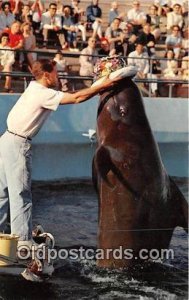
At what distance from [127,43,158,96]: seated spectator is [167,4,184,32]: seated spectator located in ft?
7.27

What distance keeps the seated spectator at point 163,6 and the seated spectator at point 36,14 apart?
3478mm

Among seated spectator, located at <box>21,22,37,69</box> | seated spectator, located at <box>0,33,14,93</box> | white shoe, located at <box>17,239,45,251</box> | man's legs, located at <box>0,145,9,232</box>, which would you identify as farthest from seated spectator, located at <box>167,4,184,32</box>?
white shoe, located at <box>17,239,45,251</box>

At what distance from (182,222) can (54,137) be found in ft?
25.5

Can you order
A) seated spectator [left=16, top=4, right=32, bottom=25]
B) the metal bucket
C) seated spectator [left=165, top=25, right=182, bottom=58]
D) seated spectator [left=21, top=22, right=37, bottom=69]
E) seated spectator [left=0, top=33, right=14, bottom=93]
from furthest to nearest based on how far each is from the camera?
1. seated spectator [left=165, top=25, right=182, bottom=58]
2. seated spectator [left=16, top=4, right=32, bottom=25]
3. seated spectator [left=21, top=22, right=37, bottom=69]
4. seated spectator [left=0, top=33, right=14, bottom=93]
5. the metal bucket

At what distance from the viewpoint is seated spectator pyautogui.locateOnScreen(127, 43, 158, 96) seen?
1499 centimetres

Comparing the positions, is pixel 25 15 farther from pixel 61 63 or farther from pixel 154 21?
pixel 154 21

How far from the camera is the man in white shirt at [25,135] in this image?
673 cm

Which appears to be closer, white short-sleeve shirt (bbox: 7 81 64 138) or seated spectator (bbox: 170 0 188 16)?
white short-sleeve shirt (bbox: 7 81 64 138)

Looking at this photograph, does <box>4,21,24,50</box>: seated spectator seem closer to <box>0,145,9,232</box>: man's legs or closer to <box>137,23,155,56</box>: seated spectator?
<box>137,23,155,56</box>: seated spectator

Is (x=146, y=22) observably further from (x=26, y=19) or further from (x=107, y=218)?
(x=107, y=218)

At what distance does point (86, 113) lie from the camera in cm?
1512

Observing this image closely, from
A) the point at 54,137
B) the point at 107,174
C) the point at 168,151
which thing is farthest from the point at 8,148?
the point at 168,151

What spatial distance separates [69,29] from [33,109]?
937cm

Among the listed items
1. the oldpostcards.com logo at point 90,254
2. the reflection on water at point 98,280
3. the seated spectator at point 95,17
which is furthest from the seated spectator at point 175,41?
the oldpostcards.com logo at point 90,254
